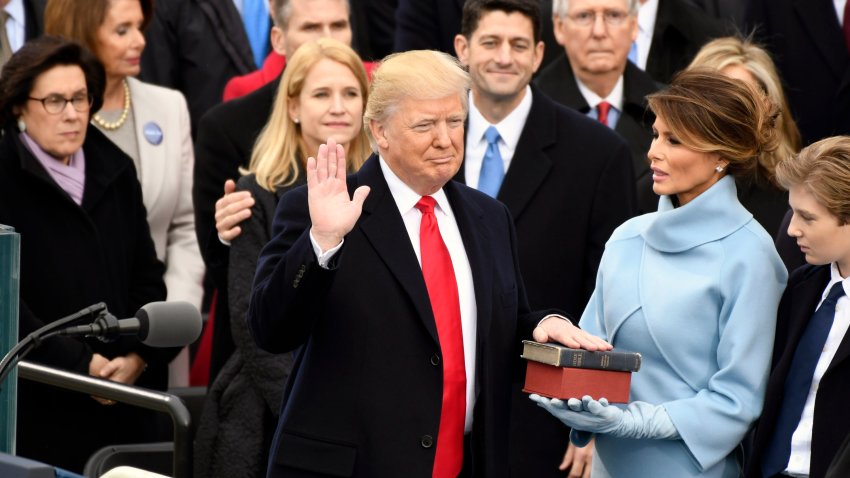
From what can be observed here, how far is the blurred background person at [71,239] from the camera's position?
5.66m

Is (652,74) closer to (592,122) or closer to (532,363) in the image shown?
(592,122)

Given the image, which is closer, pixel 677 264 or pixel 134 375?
pixel 677 264

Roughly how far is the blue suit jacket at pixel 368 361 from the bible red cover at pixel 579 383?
0.43ft

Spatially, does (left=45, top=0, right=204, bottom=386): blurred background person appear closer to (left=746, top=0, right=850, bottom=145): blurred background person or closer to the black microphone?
(left=746, top=0, right=850, bottom=145): blurred background person

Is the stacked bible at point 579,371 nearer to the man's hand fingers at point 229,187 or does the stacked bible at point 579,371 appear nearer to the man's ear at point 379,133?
the man's ear at point 379,133

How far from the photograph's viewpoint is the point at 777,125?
17.3 ft

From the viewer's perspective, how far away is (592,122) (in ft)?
18.9

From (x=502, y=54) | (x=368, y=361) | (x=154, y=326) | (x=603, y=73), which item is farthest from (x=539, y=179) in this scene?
(x=154, y=326)

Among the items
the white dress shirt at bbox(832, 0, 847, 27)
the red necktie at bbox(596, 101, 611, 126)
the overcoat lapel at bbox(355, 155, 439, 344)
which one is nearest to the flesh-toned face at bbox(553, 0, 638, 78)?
the red necktie at bbox(596, 101, 611, 126)

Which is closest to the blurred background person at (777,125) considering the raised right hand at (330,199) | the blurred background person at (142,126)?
the raised right hand at (330,199)

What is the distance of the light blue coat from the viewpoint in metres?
4.24

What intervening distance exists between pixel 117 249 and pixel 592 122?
199cm

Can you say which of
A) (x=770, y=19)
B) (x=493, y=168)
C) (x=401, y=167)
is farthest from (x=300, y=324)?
(x=770, y=19)

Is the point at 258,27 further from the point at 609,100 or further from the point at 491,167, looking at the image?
the point at 491,167
